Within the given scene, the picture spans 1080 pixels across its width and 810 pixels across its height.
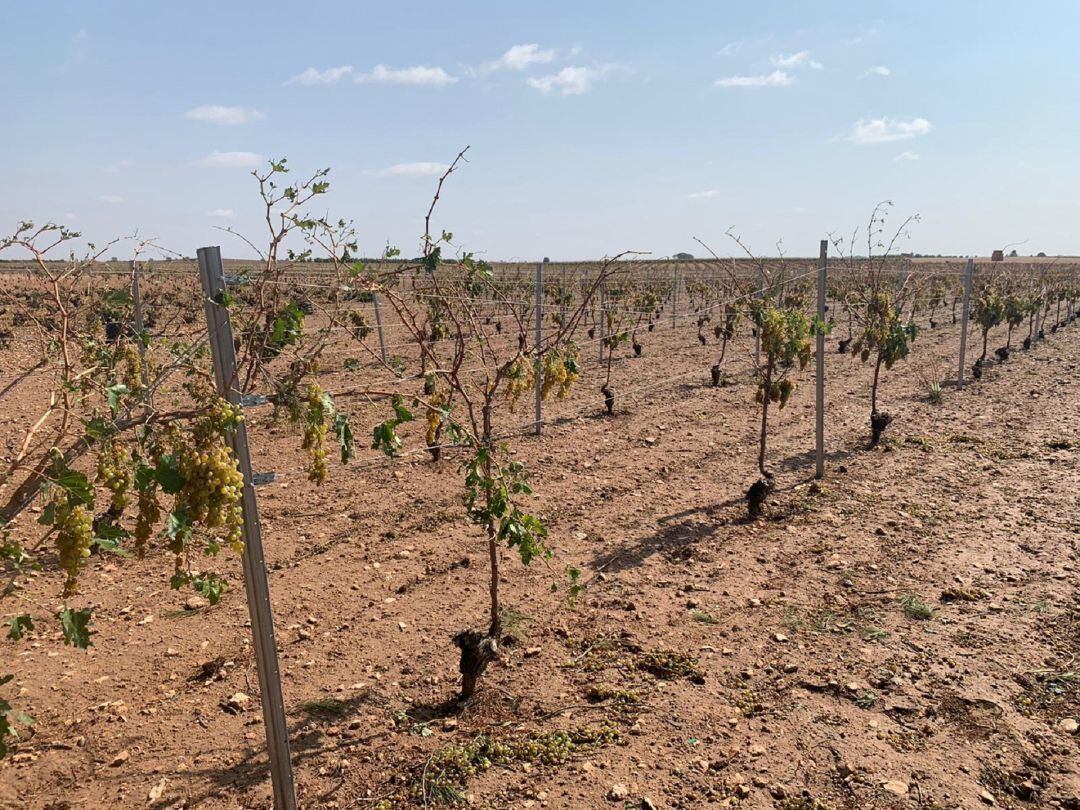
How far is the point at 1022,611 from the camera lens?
4605 millimetres

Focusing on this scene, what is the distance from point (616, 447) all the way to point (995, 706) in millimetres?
5114

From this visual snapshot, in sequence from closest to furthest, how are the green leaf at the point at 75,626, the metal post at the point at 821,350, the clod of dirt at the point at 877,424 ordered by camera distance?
1. the green leaf at the point at 75,626
2. the metal post at the point at 821,350
3. the clod of dirt at the point at 877,424

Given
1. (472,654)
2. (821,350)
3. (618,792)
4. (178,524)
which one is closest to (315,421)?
(178,524)

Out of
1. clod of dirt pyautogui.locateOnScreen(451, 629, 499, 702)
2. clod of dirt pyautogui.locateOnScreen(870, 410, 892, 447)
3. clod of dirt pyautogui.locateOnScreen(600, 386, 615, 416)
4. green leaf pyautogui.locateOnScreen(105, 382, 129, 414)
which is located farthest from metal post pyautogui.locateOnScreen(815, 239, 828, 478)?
green leaf pyautogui.locateOnScreen(105, 382, 129, 414)

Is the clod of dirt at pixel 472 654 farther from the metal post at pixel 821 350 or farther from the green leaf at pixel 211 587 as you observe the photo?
the metal post at pixel 821 350

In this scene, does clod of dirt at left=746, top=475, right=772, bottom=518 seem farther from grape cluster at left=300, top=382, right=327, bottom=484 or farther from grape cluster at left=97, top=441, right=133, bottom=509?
grape cluster at left=97, top=441, right=133, bottom=509

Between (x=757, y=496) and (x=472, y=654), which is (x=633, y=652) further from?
(x=757, y=496)

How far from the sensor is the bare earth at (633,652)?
322cm

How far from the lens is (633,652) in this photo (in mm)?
4234

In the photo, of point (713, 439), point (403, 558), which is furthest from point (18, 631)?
point (713, 439)

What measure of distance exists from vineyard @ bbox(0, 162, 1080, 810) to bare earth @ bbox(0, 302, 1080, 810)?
20mm

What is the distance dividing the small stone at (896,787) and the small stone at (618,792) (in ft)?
3.68

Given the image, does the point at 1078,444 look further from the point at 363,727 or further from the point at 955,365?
the point at 363,727

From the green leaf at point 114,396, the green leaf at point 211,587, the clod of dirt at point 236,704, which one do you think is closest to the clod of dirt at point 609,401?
the clod of dirt at point 236,704
